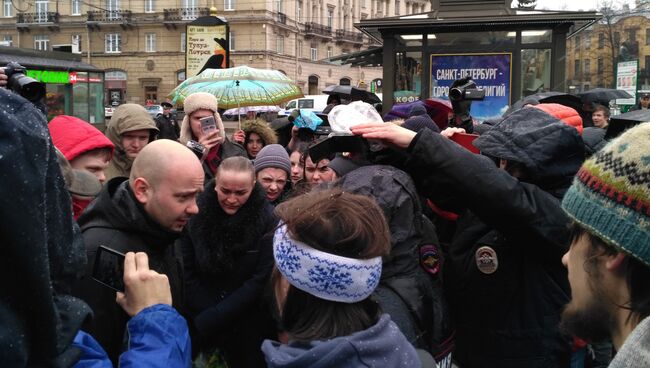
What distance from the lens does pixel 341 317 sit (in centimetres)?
183

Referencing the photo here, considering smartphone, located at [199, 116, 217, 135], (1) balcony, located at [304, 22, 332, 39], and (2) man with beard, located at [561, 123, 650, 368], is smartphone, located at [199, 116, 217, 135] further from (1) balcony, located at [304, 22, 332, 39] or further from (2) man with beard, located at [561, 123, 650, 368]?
(1) balcony, located at [304, 22, 332, 39]

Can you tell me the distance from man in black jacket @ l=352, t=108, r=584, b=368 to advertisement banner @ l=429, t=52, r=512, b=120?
7.88 meters

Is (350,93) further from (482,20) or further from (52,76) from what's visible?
(52,76)

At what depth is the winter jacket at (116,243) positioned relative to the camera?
2.47 meters

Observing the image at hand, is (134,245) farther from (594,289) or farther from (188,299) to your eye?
(594,289)

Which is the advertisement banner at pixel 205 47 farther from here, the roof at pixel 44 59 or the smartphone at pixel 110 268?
the smartphone at pixel 110 268

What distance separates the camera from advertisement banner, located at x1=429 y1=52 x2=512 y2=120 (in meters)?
10.6

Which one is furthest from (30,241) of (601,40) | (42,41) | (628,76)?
(42,41)

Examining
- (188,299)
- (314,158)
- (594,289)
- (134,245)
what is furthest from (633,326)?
(188,299)

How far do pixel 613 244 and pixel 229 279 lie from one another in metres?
2.26

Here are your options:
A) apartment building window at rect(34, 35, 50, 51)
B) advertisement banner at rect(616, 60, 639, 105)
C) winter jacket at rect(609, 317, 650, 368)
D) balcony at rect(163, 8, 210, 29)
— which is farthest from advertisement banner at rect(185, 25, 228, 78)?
apartment building window at rect(34, 35, 50, 51)

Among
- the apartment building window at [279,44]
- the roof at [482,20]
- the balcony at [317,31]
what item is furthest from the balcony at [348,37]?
the roof at [482,20]

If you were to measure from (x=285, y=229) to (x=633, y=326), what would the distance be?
39.2 inches

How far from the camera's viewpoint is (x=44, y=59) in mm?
17234
